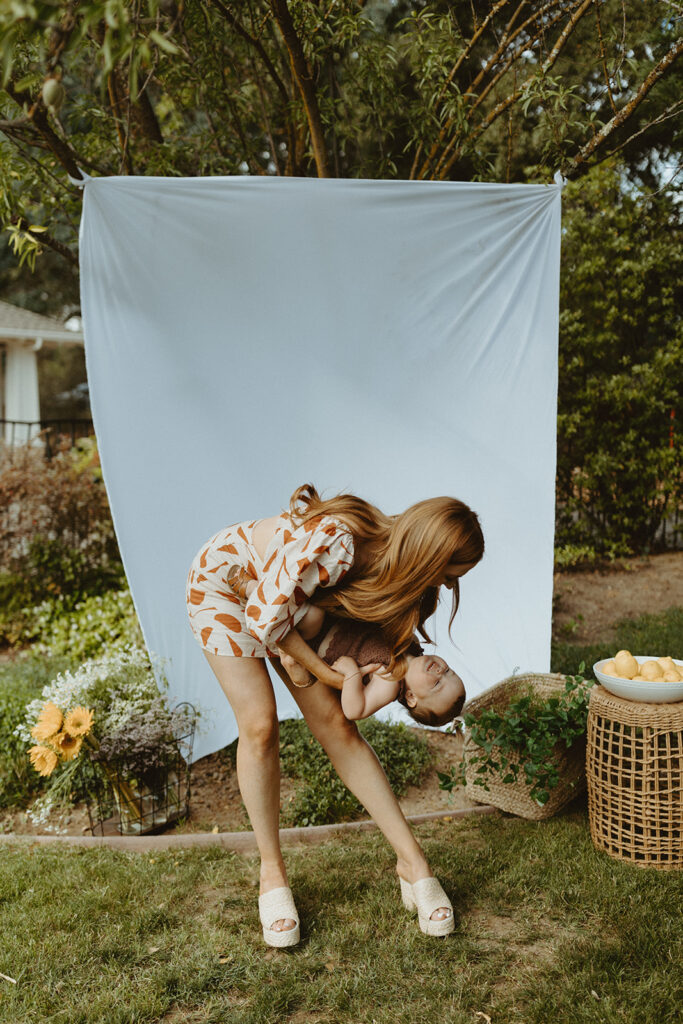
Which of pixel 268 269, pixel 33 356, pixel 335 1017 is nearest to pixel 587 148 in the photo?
pixel 268 269

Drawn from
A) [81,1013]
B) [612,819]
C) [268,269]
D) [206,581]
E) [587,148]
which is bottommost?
→ [81,1013]

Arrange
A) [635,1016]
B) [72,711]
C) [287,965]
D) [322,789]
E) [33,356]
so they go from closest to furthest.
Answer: [635,1016] → [287,965] → [72,711] → [322,789] → [33,356]

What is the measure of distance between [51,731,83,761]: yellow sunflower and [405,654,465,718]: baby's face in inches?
43.7

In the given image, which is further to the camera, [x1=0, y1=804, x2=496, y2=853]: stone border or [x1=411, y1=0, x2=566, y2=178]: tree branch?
[x1=411, y1=0, x2=566, y2=178]: tree branch

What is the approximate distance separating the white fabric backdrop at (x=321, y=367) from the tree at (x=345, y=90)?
394mm

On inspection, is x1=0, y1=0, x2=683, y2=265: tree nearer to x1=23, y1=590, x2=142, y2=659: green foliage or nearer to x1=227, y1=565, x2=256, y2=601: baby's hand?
x1=227, y1=565, x2=256, y2=601: baby's hand

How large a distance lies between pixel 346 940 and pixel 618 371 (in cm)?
460

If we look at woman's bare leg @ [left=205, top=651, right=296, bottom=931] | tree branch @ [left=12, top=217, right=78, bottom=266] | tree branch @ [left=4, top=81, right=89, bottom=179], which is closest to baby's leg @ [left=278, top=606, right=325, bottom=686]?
woman's bare leg @ [left=205, top=651, right=296, bottom=931]

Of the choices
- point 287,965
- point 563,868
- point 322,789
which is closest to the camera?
point 287,965

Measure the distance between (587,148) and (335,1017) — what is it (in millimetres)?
2792

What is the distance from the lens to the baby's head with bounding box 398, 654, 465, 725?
1.78 metres

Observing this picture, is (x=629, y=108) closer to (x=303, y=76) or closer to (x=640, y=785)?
(x=303, y=76)

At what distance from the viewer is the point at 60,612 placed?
4.45 m

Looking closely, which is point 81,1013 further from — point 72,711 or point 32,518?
point 32,518
